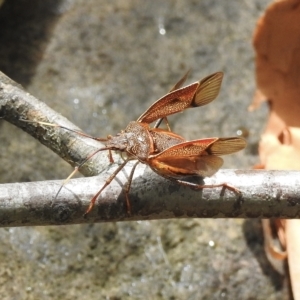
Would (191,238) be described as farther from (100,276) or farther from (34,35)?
(34,35)

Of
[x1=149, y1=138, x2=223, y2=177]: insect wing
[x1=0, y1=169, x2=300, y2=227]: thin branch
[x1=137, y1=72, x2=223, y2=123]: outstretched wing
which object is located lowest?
[x1=0, y1=169, x2=300, y2=227]: thin branch

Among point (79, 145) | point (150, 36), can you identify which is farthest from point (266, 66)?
point (79, 145)

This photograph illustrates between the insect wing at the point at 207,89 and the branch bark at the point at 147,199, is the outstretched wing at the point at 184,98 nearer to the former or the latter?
the insect wing at the point at 207,89

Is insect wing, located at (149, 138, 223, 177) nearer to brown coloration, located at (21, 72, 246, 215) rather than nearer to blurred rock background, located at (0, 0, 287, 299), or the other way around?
brown coloration, located at (21, 72, 246, 215)

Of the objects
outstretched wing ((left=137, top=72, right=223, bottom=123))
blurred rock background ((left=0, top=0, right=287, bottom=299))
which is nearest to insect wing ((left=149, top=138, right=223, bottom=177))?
outstretched wing ((left=137, top=72, right=223, bottom=123))

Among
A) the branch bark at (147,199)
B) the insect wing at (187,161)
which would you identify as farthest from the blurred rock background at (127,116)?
the insect wing at (187,161)

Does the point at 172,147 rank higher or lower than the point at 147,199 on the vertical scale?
higher

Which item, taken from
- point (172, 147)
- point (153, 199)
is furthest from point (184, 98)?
point (153, 199)

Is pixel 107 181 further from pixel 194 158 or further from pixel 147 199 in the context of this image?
pixel 194 158
